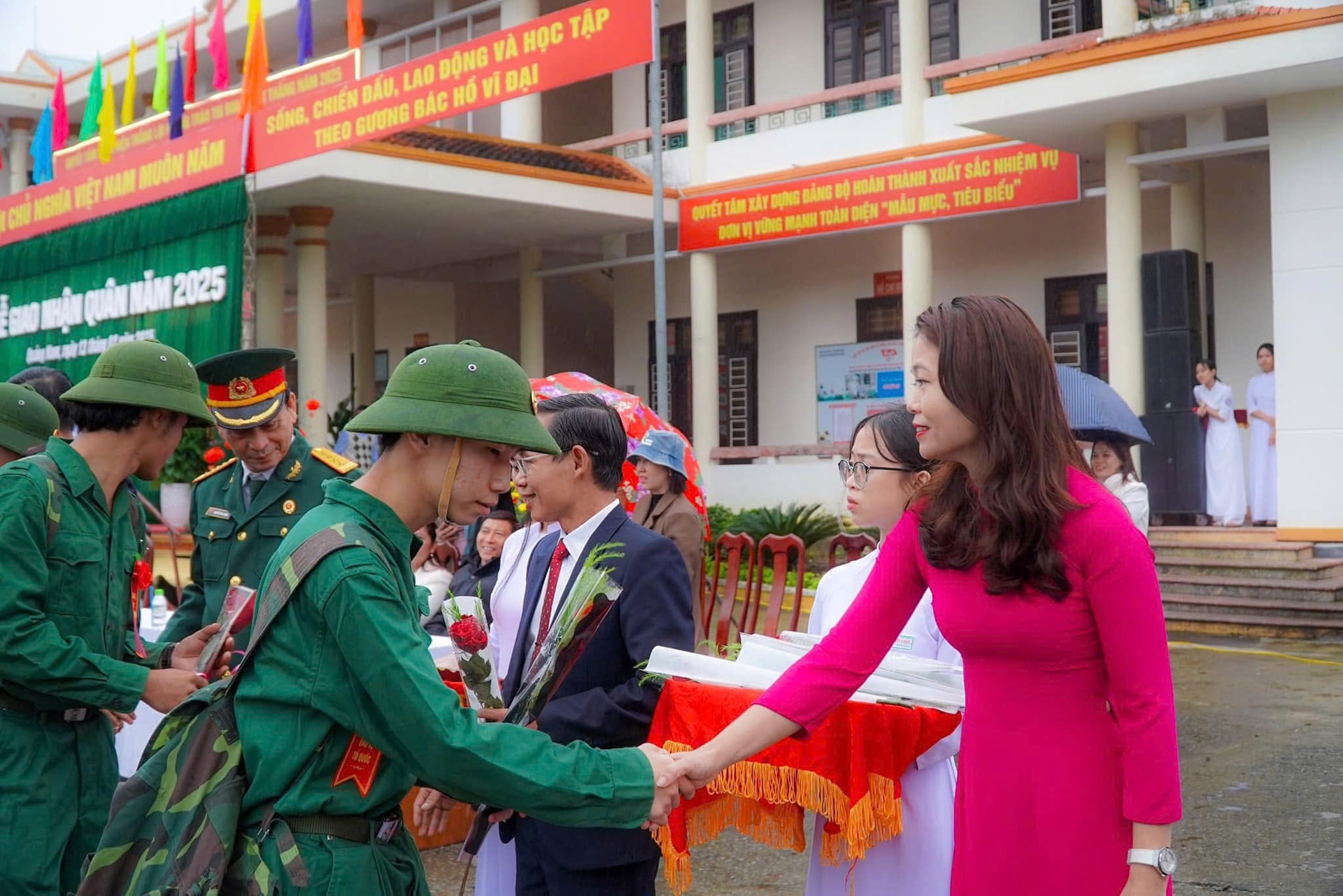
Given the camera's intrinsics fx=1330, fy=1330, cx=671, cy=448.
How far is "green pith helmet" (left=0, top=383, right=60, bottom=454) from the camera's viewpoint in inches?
157

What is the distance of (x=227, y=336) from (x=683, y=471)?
6913 mm

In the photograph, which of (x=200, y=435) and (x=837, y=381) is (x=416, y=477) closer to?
(x=200, y=435)

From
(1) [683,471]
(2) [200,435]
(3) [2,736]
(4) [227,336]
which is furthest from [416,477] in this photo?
(2) [200,435]

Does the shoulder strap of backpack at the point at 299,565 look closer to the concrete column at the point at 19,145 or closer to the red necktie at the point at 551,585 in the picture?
the red necktie at the point at 551,585

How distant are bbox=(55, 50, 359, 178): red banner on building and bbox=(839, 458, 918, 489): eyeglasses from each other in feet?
22.4

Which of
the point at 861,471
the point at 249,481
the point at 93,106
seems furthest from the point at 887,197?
the point at 861,471

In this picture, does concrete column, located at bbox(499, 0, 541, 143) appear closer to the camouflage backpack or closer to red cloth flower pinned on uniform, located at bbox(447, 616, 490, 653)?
red cloth flower pinned on uniform, located at bbox(447, 616, 490, 653)

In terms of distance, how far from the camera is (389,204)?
15.3 meters

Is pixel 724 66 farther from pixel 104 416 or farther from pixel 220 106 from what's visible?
pixel 104 416

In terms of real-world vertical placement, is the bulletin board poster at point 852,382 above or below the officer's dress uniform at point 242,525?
above

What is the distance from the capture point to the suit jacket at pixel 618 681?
10.0ft

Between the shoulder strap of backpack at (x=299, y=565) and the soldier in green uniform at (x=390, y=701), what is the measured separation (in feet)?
0.04

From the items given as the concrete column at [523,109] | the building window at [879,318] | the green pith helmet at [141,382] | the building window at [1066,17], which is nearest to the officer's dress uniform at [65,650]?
the green pith helmet at [141,382]

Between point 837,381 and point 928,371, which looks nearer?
point 928,371
